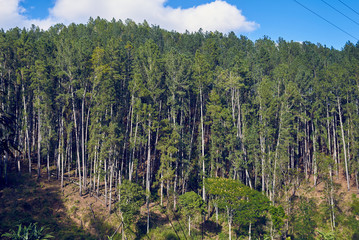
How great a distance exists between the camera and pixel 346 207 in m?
31.9

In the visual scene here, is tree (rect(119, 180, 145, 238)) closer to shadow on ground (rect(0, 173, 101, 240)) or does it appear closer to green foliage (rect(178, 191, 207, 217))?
shadow on ground (rect(0, 173, 101, 240))

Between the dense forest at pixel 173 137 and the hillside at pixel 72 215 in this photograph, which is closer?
the hillside at pixel 72 215

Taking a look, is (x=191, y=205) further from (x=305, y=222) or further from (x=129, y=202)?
(x=305, y=222)

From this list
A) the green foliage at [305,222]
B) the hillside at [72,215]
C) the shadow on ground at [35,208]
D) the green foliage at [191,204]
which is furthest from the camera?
the green foliage at [305,222]

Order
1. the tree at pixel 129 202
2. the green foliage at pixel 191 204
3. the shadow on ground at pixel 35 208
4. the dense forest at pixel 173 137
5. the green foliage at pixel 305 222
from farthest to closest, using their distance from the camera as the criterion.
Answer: the dense forest at pixel 173 137 < the green foliage at pixel 305 222 < the green foliage at pixel 191 204 < the shadow on ground at pixel 35 208 < the tree at pixel 129 202

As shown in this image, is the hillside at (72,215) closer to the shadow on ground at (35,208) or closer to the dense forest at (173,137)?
the shadow on ground at (35,208)

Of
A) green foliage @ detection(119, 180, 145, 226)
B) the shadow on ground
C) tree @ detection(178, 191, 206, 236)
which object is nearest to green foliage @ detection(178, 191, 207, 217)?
tree @ detection(178, 191, 206, 236)

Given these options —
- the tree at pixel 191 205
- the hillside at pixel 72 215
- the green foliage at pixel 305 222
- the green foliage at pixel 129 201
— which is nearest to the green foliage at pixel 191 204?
the tree at pixel 191 205

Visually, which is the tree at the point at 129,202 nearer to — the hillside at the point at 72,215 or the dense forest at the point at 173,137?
the dense forest at the point at 173,137

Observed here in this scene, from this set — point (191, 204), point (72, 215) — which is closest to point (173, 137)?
point (191, 204)

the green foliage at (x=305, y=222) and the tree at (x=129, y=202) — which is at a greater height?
the tree at (x=129, y=202)

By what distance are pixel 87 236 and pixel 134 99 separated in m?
17.6

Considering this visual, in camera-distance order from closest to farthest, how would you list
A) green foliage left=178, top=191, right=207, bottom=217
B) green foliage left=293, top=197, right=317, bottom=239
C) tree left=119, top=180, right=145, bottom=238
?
tree left=119, top=180, right=145, bottom=238
green foliage left=178, top=191, right=207, bottom=217
green foliage left=293, top=197, right=317, bottom=239

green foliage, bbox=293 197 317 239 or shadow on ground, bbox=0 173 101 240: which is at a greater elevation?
shadow on ground, bbox=0 173 101 240
